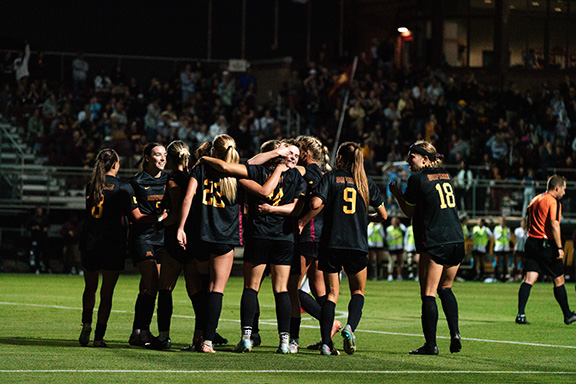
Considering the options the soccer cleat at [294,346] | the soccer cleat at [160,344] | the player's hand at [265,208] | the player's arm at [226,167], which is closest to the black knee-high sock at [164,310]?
the soccer cleat at [160,344]

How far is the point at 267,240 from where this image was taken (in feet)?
32.8

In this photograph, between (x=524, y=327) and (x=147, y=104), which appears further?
(x=147, y=104)

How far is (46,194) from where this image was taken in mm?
29938

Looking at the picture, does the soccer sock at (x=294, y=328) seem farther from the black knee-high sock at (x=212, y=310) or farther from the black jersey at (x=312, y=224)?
the black knee-high sock at (x=212, y=310)

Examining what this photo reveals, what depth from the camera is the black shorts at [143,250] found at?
10742 millimetres

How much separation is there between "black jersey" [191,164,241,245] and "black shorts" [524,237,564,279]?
6.65 meters

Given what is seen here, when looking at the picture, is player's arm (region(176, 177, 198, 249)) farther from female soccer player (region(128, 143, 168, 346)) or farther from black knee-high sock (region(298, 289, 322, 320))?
black knee-high sock (region(298, 289, 322, 320))

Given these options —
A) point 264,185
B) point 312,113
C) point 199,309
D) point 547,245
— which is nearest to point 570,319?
point 547,245

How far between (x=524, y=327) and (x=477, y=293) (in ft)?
30.8

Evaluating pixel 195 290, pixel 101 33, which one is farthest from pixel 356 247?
pixel 101 33

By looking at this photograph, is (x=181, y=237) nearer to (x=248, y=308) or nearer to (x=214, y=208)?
(x=214, y=208)

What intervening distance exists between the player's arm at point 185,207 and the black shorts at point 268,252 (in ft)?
2.28

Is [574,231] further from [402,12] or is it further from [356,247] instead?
[356,247]

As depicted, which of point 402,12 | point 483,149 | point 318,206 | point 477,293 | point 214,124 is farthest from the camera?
point 402,12
